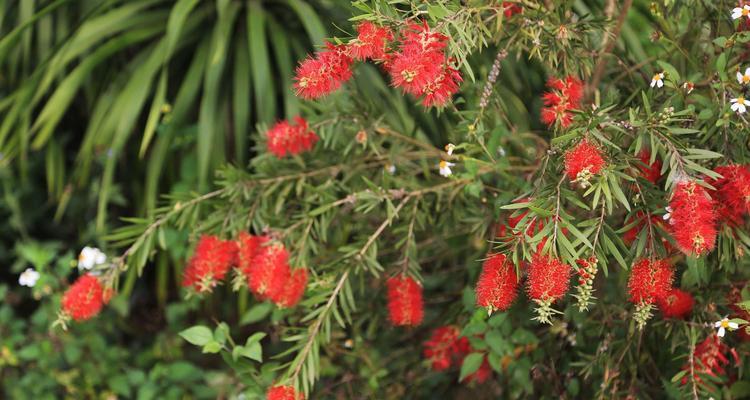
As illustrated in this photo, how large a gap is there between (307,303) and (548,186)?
505 mm

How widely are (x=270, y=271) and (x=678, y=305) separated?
71cm

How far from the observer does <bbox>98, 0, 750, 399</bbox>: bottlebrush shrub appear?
3.54 ft

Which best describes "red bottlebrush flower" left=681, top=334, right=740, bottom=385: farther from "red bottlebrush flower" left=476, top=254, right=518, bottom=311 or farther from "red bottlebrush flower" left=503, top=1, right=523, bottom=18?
"red bottlebrush flower" left=503, top=1, right=523, bottom=18

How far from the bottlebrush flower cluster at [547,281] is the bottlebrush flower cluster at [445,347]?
55cm

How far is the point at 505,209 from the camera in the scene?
1340 millimetres

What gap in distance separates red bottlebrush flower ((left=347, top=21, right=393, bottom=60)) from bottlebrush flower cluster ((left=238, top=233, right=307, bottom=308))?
18.5 inches

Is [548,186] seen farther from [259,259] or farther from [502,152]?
[259,259]

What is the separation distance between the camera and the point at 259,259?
1.42 meters

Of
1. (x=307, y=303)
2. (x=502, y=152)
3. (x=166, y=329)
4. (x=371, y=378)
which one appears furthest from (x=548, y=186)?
(x=166, y=329)

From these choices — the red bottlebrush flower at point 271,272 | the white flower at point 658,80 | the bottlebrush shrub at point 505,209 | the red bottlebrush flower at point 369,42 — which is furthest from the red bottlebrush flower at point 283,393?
the white flower at point 658,80

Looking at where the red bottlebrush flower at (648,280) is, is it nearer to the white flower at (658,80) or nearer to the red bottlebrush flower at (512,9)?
the white flower at (658,80)

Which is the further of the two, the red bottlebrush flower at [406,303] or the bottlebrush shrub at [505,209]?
the red bottlebrush flower at [406,303]

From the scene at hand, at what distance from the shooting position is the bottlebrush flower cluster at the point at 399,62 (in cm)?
103

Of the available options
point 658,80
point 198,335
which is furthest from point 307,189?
point 658,80
